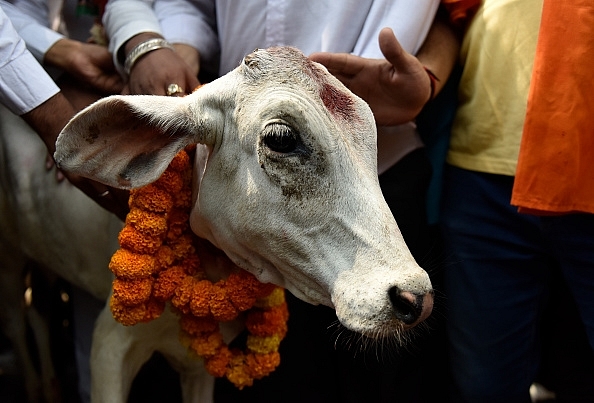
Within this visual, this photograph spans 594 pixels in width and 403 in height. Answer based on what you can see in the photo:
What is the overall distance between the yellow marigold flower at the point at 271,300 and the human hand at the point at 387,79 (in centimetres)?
54

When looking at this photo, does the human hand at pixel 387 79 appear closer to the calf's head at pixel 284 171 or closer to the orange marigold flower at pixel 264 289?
the calf's head at pixel 284 171

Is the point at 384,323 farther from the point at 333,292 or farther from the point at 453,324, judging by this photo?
the point at 453,324

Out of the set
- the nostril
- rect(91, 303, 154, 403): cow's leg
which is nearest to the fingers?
the nostril

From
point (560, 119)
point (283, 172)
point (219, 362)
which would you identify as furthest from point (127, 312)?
point (560, 119)

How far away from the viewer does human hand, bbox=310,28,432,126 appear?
154 centimetres

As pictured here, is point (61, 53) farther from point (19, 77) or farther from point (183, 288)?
point (183, 288)

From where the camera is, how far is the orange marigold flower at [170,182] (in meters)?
1.39

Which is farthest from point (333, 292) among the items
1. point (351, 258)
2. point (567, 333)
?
point (567, 333)

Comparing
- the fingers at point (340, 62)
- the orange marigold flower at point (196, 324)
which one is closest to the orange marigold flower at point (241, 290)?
the orange marigold flower at point (196, 324)

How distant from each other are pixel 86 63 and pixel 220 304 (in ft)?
2.74

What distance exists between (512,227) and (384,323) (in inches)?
33.0

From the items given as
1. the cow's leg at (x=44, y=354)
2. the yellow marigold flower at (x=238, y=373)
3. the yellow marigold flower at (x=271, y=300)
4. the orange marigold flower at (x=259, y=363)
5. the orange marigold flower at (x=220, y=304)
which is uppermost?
the orange marigold flower at (x=220, y=304)

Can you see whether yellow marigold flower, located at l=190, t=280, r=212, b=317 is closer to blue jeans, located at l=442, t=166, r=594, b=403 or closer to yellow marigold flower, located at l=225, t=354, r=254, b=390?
yellow marigold flower, located at l=225, t=354, r=254, b=390

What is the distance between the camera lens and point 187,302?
1.42 metres
